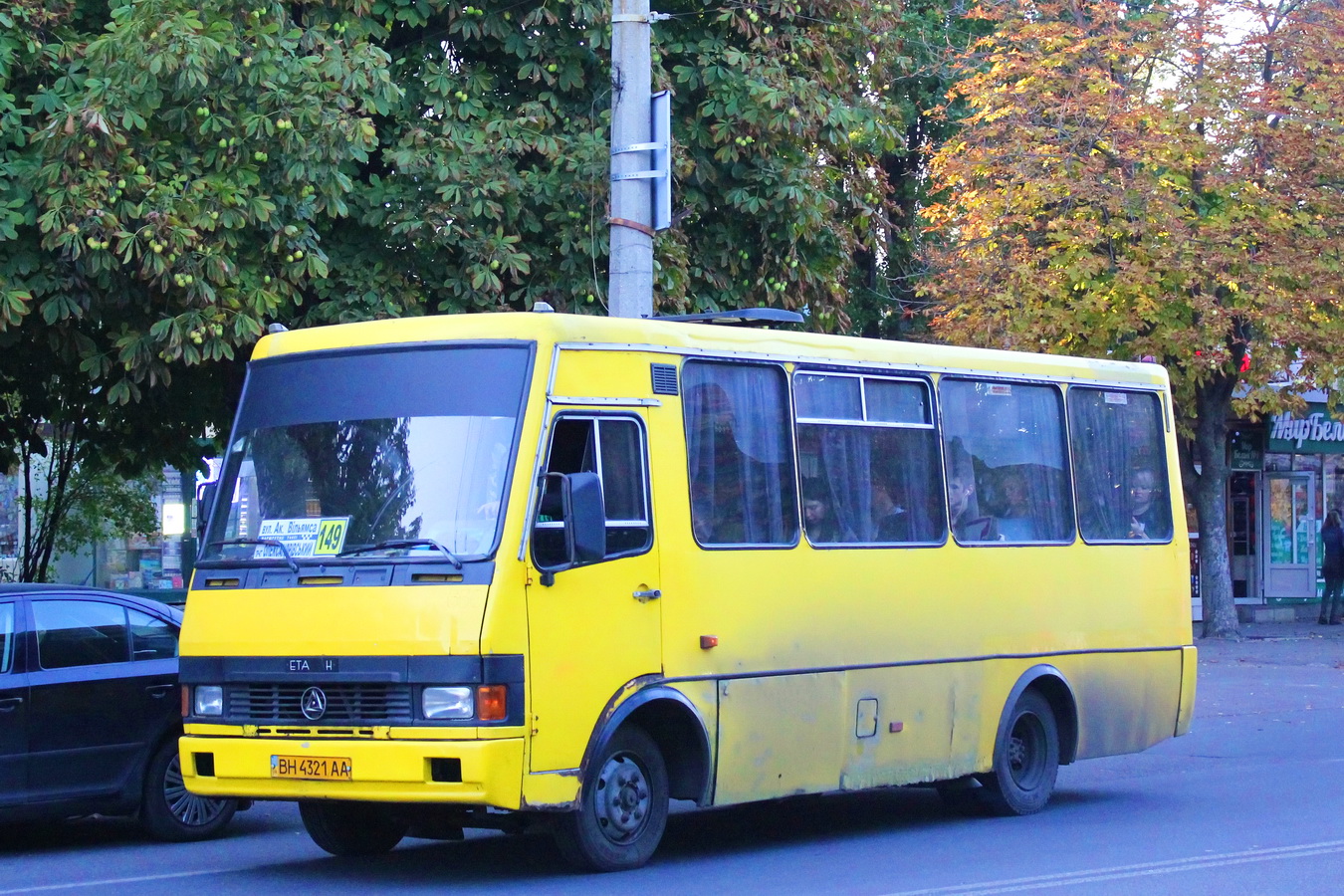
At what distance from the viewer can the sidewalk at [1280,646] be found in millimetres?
24109

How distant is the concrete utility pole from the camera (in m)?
12.5

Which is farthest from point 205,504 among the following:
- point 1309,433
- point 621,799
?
point 1309,433

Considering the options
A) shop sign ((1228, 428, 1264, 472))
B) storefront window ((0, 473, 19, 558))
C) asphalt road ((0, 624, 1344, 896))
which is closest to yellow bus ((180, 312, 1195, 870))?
asphalt road ((0, 624, 1344, 896))

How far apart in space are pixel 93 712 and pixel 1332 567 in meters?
26.3

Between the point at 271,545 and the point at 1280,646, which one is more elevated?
the point at 271,545

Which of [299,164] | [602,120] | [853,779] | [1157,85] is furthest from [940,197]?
[853,779]

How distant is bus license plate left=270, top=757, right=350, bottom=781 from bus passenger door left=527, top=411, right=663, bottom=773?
Result: 2.91 feet

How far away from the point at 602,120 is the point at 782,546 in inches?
245

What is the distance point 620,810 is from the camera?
29.0 feet

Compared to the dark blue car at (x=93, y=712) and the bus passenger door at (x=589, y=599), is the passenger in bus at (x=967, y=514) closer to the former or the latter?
the bus passenger door at (x=589, y=599)

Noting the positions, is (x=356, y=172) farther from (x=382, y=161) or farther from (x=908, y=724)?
(x=908, y=724)

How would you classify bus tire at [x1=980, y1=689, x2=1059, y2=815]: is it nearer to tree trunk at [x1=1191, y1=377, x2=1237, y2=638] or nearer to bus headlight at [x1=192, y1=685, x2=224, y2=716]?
bus headlight at [x1=192, y1=685, x2=224, y2=716]

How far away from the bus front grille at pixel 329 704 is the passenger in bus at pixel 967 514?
428 centimetres

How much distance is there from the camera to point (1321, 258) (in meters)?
24.3
